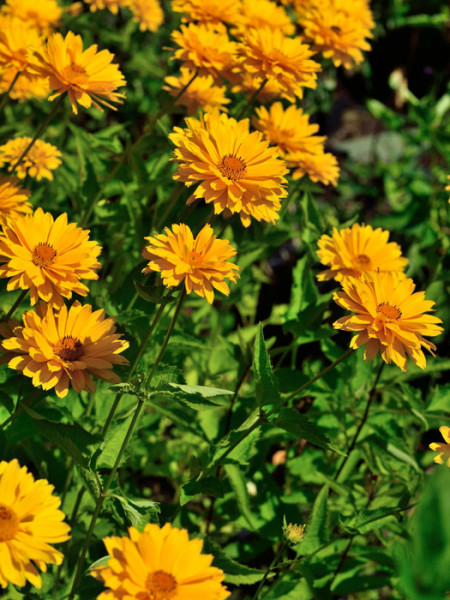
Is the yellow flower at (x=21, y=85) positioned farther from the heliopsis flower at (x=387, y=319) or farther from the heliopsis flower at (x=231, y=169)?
the heliopsis flower at (x=387, y=319)

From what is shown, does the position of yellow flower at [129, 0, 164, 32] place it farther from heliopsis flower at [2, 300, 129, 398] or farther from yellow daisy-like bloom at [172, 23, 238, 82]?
heliopsis flower at [2, 300, 129, 398]

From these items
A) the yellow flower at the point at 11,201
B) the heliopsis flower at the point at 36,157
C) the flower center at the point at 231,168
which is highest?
the flower center at the point at 231,168

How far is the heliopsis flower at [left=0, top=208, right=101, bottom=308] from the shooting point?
3.66ft

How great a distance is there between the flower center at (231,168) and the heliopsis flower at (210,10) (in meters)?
0.66

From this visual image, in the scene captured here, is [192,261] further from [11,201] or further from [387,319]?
[11,201]

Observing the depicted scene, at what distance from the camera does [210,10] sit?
170cm

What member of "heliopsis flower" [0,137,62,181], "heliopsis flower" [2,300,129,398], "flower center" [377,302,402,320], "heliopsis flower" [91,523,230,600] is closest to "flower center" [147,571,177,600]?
"heliopsis flower" [91,523,230,600]

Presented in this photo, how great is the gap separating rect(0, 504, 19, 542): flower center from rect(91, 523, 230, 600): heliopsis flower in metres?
0.12

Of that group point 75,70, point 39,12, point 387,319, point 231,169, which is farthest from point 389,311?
point 39,12

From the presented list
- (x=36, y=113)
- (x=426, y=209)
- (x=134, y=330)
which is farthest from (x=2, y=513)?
(x=426, y=209)

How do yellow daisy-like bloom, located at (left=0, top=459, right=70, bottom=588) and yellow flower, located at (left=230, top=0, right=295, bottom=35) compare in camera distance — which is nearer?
yellow daisy-like bloom, located at (left=0, top=459, right=70, bottom=588)

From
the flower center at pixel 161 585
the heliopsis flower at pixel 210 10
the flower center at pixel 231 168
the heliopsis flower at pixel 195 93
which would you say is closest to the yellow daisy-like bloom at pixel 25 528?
the flower center at pixel 161 585

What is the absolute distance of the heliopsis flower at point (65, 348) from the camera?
106 cm

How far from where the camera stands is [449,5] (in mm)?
4328
